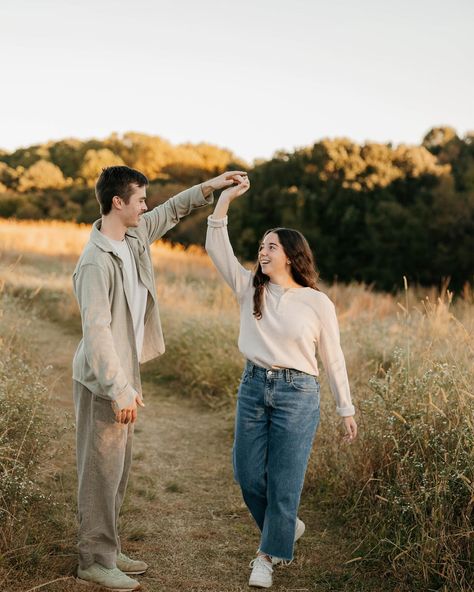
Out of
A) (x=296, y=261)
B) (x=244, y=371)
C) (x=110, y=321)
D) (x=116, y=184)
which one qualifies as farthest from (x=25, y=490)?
(x=296, y=261)

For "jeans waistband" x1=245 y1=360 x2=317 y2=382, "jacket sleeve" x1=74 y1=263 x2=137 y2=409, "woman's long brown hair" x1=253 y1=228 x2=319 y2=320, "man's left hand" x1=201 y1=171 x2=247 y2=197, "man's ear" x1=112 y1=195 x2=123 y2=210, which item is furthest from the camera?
"man's left hand" x1=201 y1=171 x2=247 y2=197

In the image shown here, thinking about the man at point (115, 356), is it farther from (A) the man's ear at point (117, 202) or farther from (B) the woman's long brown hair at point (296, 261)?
(B) the woman's long brown hair at point (296, 261)

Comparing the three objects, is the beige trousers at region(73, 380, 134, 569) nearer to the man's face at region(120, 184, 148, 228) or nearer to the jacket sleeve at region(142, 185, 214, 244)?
the man's face at region(120, 184, 148, 228)

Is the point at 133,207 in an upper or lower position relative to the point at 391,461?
upper

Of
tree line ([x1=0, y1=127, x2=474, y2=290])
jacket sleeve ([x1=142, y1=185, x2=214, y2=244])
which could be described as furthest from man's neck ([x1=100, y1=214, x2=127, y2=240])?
tree line ([x1=0, y1=127, x2=474, y2=290])

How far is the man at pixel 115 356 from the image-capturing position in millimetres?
2873

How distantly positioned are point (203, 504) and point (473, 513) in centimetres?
190

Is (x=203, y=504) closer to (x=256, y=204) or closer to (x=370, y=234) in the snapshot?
(x=370, y=234)

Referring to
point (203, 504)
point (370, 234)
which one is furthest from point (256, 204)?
point (203, 504)

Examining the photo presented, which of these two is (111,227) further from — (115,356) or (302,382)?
(302,382)

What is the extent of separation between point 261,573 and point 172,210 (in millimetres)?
1897

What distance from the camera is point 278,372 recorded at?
10.2 ft

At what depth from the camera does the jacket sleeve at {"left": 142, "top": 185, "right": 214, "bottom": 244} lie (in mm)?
3432

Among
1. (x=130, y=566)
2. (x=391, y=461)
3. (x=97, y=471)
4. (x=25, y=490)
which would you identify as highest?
(x=97, y=471)
